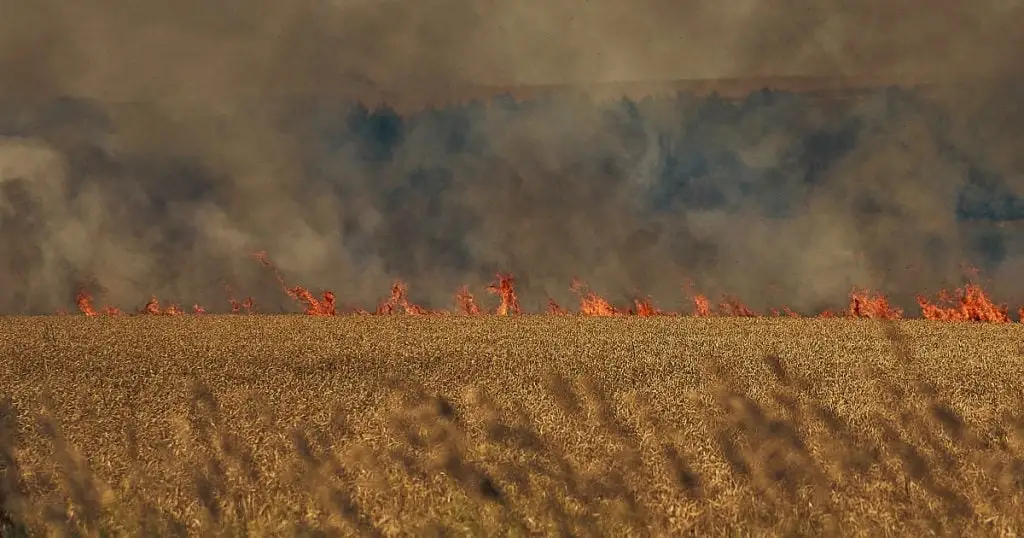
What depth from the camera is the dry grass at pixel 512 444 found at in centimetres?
687

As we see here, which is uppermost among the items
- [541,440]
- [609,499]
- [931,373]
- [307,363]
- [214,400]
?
[307,363]

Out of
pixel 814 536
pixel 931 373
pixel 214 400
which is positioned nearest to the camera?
pixel 814 536

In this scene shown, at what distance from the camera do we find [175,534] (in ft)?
22.1

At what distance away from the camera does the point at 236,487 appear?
7504 millimetres

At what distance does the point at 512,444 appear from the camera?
29.1 feet

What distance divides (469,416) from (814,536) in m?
Answer: 4.72

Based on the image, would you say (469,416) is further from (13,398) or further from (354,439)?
(13,398)

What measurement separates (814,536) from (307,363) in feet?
38.2

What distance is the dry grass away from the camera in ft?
22.5

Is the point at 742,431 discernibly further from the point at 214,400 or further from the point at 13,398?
the point at 13,398

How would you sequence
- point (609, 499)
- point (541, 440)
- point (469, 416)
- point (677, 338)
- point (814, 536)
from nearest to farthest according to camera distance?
point (814, 536), point (609, 499), point (541, 440), point (469, 416), point (677, 338)

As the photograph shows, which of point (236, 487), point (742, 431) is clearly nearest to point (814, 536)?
point (742, 431)

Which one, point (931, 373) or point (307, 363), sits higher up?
point (307, 363)

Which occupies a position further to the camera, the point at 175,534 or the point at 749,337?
the point at 749,337
